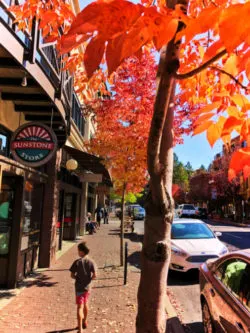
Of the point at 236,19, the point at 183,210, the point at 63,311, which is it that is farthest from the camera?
the point at 183,210

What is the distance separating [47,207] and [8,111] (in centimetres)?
387

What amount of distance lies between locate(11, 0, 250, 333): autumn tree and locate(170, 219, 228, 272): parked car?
7444mm

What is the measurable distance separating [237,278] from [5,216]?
554cm

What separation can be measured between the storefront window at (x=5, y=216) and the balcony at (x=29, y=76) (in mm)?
1964

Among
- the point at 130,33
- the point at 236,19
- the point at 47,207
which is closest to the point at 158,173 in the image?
the point at 130,33

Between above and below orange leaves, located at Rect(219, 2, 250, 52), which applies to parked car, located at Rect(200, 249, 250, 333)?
below

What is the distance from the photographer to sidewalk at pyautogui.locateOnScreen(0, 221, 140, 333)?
5965 millimetres

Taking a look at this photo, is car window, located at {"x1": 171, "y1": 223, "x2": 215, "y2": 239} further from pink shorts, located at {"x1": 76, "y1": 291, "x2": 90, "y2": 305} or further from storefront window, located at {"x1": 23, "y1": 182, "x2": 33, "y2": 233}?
pink shorts, located at {"x1": 76, "y1": 291, "x2": 90, "y2": 305}

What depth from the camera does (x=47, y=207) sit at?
1073 centimetres

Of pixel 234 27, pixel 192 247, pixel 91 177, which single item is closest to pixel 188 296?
pixel 192 247

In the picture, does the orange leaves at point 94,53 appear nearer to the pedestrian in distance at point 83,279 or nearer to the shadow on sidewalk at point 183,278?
the pedestrian in distance at point 83,279

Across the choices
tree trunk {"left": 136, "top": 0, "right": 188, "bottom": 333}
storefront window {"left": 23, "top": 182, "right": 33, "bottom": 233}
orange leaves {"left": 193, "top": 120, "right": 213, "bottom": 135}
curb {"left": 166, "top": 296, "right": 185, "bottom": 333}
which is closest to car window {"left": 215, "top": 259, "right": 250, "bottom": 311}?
curb {"left": 166, "top": 296, "right": 185, "bottom": 333}

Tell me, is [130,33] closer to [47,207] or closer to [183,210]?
[47,207]

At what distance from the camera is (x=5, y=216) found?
814 cm
